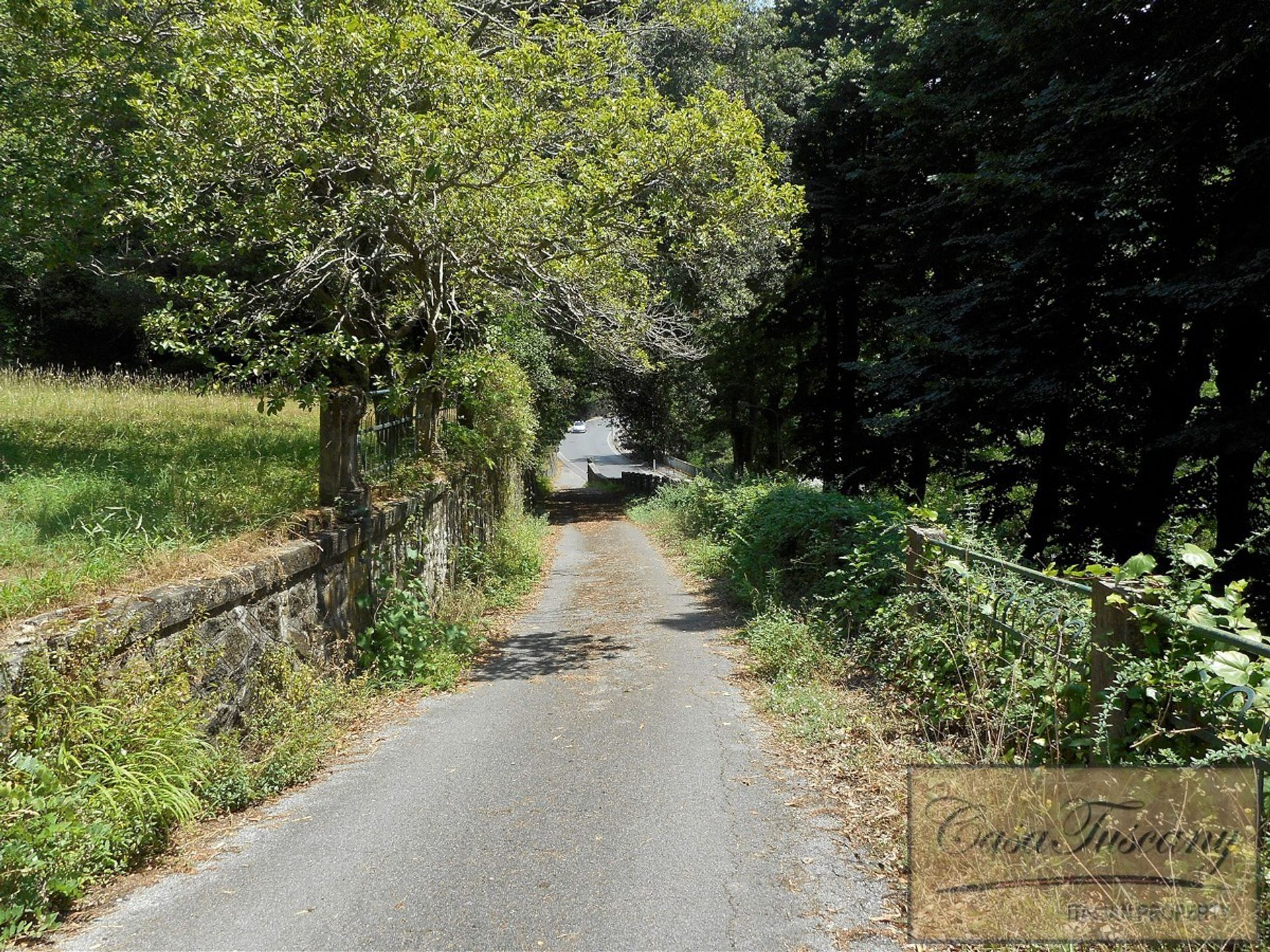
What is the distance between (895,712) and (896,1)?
15.2 meters

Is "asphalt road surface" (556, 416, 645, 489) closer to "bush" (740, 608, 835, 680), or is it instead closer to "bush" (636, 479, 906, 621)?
"bush" (636, 479, 906, 621)

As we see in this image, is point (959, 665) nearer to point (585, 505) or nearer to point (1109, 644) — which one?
point (1109, 644)

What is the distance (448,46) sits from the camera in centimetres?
750

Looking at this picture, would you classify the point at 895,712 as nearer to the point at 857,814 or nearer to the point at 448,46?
the point at 857,814

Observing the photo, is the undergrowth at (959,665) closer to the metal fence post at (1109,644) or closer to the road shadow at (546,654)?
the metal fence post at (1109,644)

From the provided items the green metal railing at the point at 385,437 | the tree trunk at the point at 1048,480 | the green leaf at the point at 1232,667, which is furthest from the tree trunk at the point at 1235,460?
the green metal railing at the point at 385,437

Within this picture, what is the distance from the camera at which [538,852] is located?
4.12 meters

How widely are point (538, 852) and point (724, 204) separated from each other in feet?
24.3

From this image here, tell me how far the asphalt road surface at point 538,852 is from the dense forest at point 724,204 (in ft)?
10.5

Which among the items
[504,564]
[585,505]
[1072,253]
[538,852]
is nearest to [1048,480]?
[1072,253]

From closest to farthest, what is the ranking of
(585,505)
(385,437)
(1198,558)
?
(1198,558) < (385,437) < (585,505)

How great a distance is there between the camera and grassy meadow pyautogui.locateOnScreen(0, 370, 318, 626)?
5047 mm

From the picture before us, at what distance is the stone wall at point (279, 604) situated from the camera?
14.0 ft

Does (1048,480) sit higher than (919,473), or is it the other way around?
(1048,480)
